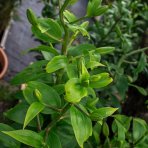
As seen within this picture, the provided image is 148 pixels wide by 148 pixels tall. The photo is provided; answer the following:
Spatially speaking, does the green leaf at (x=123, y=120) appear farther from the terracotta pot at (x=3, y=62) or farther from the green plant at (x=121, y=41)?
the terracotta pot at (x=3, y=62)

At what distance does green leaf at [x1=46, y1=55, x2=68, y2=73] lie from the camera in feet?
3.05

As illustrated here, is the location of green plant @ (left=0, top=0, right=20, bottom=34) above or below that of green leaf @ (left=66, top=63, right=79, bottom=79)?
below

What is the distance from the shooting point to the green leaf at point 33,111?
2.90 ft

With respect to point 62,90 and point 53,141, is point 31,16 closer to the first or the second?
point 62,90

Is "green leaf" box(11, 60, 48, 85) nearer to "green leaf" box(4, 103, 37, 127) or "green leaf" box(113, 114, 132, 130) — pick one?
"green leaf" box(4, 103, 37, 127)

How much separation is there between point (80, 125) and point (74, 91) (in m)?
0.11

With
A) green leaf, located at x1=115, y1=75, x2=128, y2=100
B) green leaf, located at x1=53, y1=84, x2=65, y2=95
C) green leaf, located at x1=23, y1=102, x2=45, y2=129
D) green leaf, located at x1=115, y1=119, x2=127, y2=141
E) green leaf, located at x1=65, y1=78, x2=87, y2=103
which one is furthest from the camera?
green leaf, located at x1=115, y1=75, x2=128, y2=100

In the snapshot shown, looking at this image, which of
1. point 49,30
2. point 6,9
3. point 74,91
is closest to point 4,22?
point 6,9

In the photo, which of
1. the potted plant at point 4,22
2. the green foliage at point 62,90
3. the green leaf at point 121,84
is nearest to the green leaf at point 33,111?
the green foliage at point 62,90

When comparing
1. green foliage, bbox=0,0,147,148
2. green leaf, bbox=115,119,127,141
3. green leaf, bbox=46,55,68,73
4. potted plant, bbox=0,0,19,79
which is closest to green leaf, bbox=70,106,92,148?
green foliage, bbox=0,0,147,148

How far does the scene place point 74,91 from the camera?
2.59ft

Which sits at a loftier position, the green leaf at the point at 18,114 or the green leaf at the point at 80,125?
the green leaf at the point at 80,125

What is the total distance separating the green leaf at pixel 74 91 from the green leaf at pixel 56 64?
0.41 feet

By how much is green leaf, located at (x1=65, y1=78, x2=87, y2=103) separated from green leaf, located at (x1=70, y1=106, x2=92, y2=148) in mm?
86
